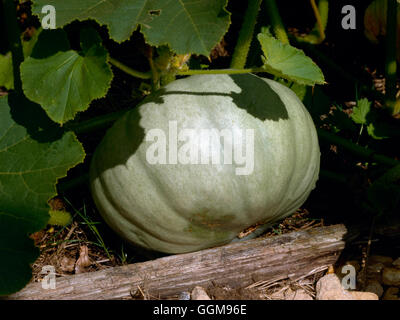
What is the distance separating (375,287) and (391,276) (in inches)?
2.4

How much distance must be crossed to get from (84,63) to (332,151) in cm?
103

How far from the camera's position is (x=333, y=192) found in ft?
6.41

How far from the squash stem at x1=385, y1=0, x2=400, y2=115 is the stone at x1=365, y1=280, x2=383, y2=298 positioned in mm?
678

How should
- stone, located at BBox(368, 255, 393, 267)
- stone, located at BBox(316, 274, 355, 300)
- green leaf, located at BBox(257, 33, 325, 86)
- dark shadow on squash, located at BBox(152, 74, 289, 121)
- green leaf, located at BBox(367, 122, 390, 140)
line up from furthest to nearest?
green leaf, located at BBox(367, 122, 390, 140)
stone, located at BBox(368, 255, 393, 267)
stone, located at BBox(316, 274, 355, 300)
dark shadow on squash, located at BBox(152, 74, 289, 121)
green leaf, located at BBox(257, 33, 325, 86)

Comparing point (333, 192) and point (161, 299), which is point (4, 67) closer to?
point (161, 299)

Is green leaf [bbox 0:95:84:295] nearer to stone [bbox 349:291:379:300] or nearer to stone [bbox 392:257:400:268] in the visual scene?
stone [bbox 349:291:379:300]

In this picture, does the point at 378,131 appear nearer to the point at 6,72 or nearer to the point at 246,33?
the point at 246,33

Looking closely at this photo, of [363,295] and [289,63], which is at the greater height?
[289,63]

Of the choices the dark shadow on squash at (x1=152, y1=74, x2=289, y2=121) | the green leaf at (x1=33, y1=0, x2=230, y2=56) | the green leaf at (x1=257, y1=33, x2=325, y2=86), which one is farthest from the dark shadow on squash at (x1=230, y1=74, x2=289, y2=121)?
the green leaf at (x1=33, y1=0, x2=230, y2=56)

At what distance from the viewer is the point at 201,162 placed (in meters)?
1.46

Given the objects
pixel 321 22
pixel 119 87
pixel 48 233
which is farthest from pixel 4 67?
pixel 321 22

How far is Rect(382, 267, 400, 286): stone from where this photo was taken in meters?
1.69

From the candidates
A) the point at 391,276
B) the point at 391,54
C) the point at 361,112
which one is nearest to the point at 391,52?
the point at 391,54

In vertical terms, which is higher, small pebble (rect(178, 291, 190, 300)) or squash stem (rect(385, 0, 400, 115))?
squash stem (rect(385, 0, 400, 115))
